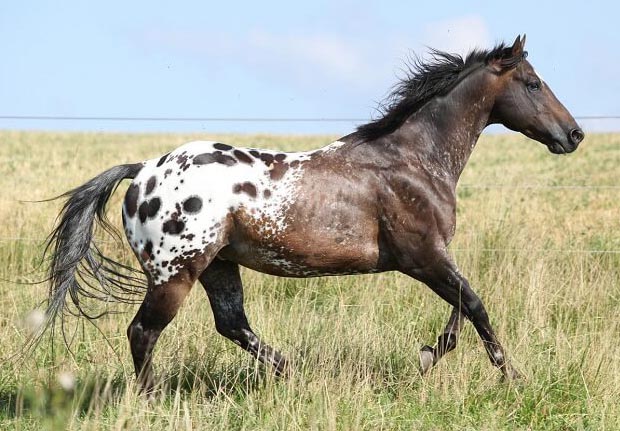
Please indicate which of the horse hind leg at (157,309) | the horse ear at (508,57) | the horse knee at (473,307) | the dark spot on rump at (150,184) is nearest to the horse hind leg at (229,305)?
the horse hind leg at (157,309)

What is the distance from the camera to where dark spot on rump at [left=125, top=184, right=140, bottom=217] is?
191 inches

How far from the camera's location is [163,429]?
423 centimetres

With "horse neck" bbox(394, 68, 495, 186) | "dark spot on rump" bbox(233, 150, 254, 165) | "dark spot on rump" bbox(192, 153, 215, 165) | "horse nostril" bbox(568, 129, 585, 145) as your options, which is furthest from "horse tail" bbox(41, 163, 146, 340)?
Answer: "horse nostril" bbox(568, 129, 585, 145)

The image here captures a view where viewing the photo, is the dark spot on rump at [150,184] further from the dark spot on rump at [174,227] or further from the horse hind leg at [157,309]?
the horse hind leg at [157,309]

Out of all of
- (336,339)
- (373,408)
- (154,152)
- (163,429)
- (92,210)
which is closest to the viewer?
(163,429)

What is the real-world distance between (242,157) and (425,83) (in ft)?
4.31

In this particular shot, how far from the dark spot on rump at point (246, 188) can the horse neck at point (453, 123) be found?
101cm

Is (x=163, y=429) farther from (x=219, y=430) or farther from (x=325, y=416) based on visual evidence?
(x=325, y=416)

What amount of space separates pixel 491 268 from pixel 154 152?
20.8 metres

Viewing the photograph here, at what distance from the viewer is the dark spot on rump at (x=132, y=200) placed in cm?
484

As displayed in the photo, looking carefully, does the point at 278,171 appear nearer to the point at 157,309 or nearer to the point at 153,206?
the point at 153,206

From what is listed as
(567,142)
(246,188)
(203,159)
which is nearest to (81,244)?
(203,159)

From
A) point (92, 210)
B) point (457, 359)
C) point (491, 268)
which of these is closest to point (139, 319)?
point (92, 210)

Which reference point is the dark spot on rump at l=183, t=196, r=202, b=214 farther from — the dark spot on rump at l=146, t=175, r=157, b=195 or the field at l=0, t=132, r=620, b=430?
the field at l=0, t=132, r=620, b=430
